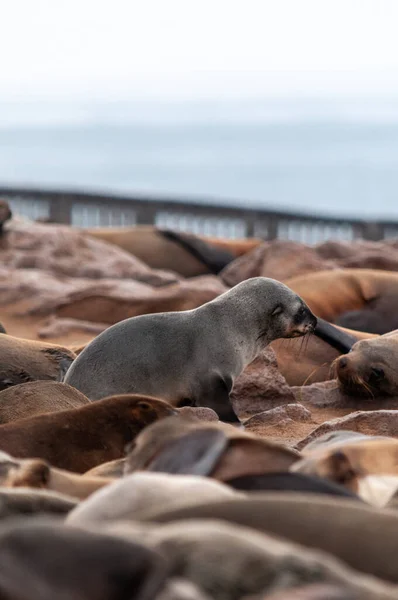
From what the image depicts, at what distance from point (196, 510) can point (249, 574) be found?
0.41 metres

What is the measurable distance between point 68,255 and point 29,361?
829cm

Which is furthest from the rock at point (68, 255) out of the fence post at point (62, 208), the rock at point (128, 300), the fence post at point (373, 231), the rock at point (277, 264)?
the fence post at point (373, 231)

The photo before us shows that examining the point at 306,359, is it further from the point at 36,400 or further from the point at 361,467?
the point at 361,467

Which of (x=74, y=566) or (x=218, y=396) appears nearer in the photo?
(x=74, y=566)

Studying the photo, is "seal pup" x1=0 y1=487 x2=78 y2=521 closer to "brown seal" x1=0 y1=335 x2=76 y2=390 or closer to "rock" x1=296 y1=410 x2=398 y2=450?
"rock" x1=296 y1=410 x2=398 y2=450

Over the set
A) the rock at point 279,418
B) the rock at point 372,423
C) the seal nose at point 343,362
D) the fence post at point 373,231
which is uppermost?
the rock at point 372,423

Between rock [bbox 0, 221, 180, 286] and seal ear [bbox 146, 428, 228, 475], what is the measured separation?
31.8 ft

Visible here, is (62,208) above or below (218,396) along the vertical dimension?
below

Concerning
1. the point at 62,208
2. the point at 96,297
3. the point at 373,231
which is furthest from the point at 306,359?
the point at 373,231

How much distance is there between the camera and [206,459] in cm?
280

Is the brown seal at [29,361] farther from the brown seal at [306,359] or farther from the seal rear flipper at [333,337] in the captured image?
the seal rear flipper at [333,337]

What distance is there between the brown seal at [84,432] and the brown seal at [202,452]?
2.53ft

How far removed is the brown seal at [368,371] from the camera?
6.64m

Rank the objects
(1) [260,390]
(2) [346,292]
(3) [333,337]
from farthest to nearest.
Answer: (2) [346,292] → (3) [333,337] → (1) [260,390]
